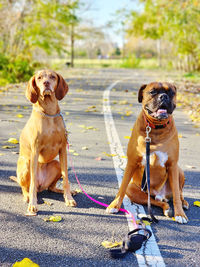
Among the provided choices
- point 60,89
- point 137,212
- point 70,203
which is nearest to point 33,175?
point 70,203

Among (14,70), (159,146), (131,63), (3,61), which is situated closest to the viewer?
(159,146)

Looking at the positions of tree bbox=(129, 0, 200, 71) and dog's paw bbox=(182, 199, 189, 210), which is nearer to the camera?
dog's paw bbox=(182, 199, 189, 210)

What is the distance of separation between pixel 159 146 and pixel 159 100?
503mm

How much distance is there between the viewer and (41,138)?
12.6 feet

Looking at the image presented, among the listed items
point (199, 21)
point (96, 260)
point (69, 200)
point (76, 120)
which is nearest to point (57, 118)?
point (69, 200)

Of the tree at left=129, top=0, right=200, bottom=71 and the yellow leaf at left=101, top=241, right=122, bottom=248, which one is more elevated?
the tree at left=129, top=0, right=200, bottom=71

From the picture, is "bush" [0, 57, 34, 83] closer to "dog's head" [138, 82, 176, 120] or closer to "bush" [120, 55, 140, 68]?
"dog's head" [138, 82, 176, 120]

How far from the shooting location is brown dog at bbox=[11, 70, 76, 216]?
3.85m

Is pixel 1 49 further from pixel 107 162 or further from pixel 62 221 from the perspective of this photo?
pixel 62 221

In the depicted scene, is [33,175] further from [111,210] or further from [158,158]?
[158,158]

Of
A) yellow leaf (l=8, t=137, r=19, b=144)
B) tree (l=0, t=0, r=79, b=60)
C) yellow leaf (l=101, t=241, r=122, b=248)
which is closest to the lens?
yellow leaf (l=101, t=241, r=122, b=248)

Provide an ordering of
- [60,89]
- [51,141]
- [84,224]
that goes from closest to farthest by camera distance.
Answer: [84,224] < [51,141] < [60,89]

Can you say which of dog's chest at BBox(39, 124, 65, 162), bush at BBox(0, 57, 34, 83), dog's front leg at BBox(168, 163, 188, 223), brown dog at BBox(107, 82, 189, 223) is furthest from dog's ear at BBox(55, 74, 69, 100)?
bush at BBox(0, 57, 34, 83)

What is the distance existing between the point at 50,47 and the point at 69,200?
22.8m
